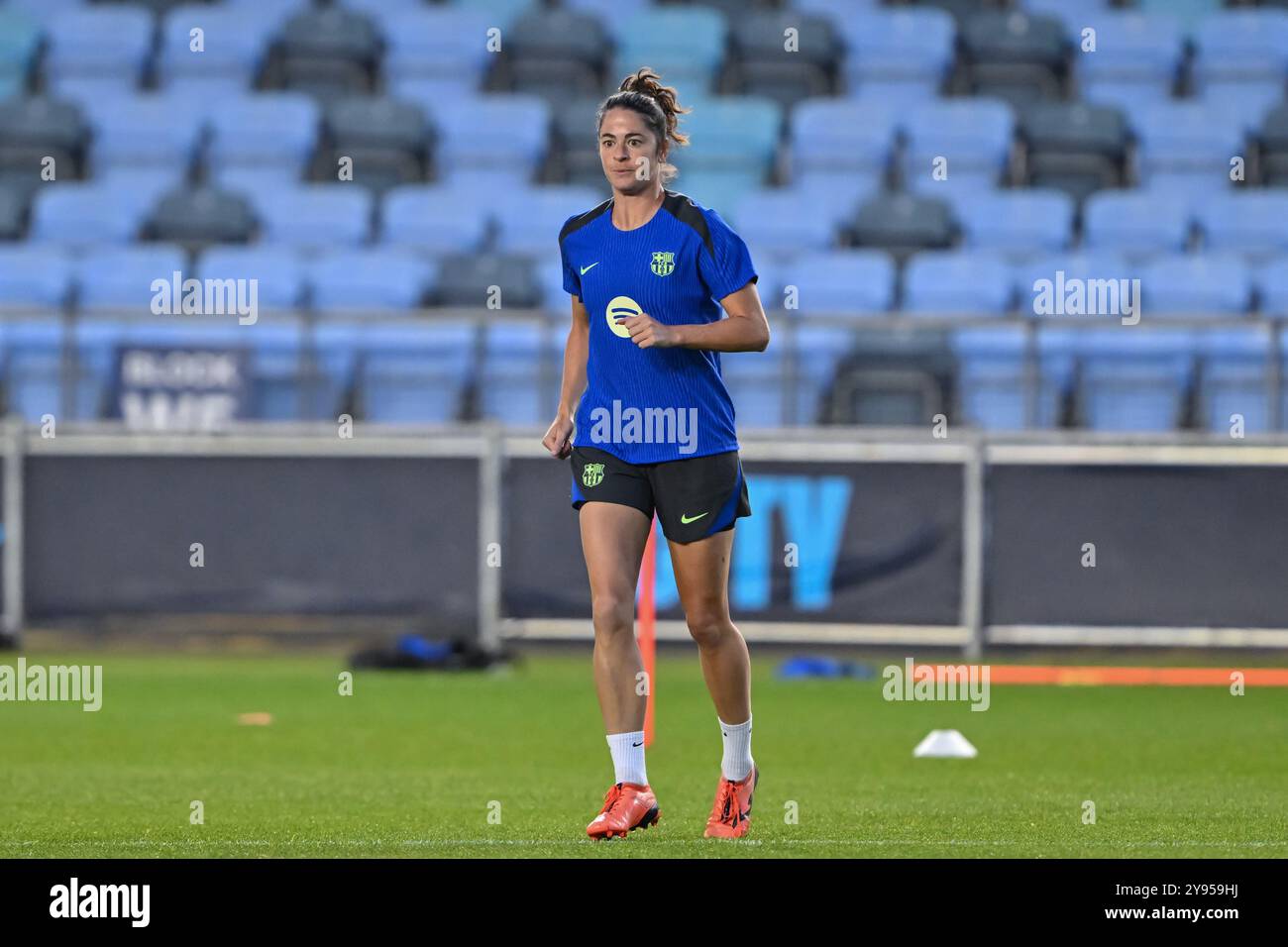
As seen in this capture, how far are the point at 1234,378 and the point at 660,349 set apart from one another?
8899mm

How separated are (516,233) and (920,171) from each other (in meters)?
3.46

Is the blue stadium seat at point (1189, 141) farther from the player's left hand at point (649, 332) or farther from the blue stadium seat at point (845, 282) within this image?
the player's left hand at point (649, 332)

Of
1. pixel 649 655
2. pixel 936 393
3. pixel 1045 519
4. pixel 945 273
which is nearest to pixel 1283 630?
pixel 1045 519

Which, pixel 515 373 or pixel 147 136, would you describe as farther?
pixel 147 136

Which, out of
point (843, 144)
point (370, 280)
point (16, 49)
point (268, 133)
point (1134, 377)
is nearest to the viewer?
point (1134, 377)

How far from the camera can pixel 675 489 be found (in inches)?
270

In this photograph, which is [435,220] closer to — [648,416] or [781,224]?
[781,224]

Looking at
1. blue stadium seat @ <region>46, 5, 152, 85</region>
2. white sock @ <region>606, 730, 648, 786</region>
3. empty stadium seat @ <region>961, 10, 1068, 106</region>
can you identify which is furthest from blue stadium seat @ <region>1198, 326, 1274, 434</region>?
blue stadium seat @ <region>46, 5, 152, 85</region>

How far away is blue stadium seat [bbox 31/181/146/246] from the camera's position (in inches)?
709

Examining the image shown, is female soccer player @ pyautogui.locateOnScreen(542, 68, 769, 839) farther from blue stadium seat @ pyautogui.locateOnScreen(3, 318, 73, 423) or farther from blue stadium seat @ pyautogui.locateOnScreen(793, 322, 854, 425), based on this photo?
blue stadium seat @ pyautogui.locateOnScreen(3, 318, 73, 423)

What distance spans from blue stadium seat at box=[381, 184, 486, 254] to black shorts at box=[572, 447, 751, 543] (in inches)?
427

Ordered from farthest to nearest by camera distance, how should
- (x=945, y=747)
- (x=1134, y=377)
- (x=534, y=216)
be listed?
(x=534, y=216)
(x=1134, y=377)
(x=945, y=747)

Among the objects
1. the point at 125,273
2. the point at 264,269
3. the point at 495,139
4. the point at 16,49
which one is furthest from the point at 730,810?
A: the point at 16,49

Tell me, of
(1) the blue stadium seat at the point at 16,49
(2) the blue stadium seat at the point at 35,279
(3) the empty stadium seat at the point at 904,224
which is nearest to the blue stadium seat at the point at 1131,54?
(3) the empty stadium seat at the point at 904,224
